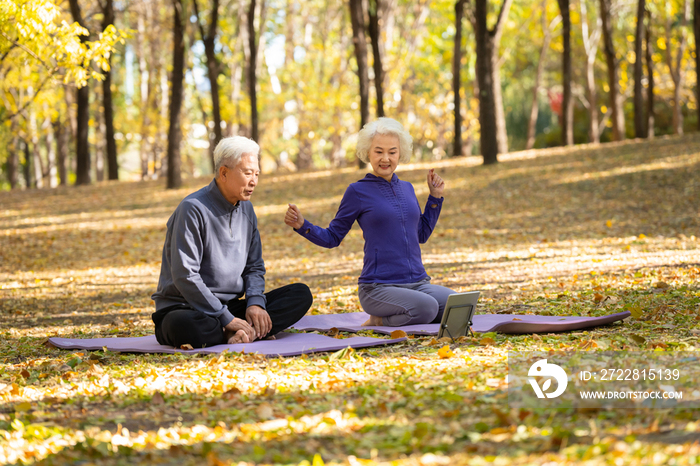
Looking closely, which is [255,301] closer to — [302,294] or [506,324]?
[302,294]

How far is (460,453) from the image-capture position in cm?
254

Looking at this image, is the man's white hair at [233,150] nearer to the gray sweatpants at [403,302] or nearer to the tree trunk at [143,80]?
the gray sweatpants at [403,302]

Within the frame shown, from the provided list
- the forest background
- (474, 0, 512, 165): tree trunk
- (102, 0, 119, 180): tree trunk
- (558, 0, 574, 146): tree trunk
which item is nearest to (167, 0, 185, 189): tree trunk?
the forest background

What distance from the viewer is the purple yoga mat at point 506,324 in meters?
4.84

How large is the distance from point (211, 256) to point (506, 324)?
7.06 ft

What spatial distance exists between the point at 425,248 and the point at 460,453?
30.6 feet

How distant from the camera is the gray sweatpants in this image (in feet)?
17.4

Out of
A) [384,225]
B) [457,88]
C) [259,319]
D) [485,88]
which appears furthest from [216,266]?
[457,88]

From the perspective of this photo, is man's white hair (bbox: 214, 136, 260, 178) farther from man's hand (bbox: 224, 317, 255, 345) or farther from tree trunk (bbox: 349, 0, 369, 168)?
tree trunk (bbox: 349, 0, 369, 168)

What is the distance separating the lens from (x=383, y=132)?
531 cm

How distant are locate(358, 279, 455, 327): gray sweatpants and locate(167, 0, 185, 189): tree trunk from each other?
47.9 feet

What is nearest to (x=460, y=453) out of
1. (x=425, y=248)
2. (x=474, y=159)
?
(x=425, y=248)

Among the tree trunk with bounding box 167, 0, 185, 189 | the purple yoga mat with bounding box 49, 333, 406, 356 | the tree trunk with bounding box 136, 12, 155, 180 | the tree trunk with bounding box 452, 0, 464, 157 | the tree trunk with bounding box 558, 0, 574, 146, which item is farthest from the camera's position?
the tree trunk with bounding box 136, 12, 155, 180

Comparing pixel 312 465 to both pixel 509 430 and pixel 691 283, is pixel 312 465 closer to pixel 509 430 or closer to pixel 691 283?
pixel 509 430
